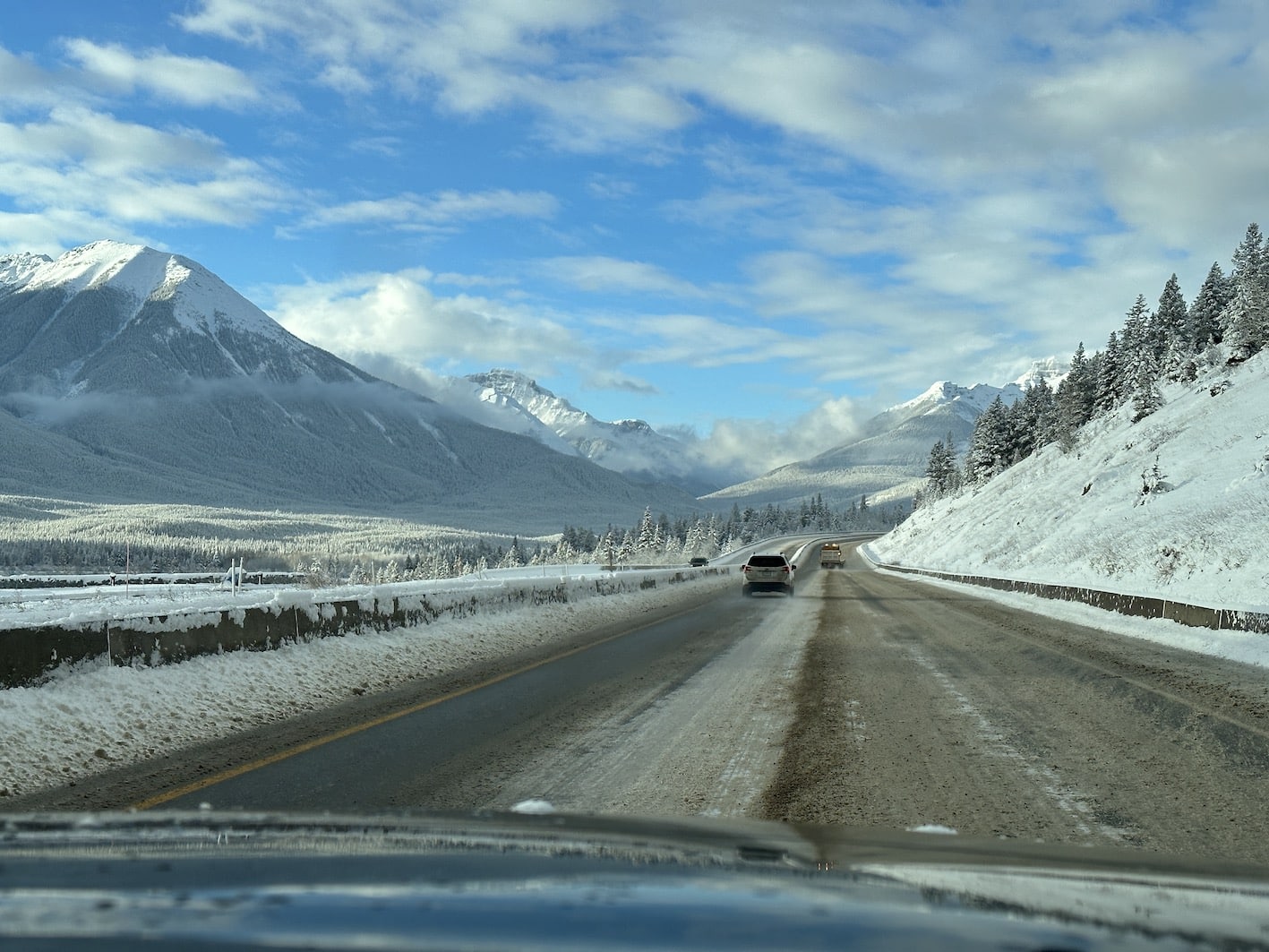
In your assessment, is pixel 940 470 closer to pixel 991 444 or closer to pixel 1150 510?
pixel 991 444

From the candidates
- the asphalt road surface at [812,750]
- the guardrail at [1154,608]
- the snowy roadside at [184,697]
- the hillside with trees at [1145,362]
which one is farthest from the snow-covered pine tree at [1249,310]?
the snowy roadside at [184,697]

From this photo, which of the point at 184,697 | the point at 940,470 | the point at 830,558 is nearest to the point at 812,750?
the point at 184,697

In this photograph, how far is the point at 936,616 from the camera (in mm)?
22391

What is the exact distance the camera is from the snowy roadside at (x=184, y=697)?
22.8ft

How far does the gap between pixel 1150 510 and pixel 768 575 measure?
670 inches

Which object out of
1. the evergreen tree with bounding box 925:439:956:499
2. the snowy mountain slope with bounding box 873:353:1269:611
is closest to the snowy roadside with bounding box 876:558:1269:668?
the snowy mountain slope with bounding box 873:353:1269:611

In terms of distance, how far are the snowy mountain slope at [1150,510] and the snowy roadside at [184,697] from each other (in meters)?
13.6

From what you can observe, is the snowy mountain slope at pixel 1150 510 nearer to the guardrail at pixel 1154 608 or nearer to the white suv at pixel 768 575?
the guardrail at pixel 1154 608

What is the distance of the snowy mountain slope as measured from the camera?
86.8 ft

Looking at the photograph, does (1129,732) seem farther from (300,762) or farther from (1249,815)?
(300,762)

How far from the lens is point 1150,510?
39.4m

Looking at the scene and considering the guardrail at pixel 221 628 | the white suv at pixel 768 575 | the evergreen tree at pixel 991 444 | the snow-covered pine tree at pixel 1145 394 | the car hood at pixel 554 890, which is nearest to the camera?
the car hood at pixel 554 890

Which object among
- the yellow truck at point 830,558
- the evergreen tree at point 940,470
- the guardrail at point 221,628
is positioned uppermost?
the evergreen tree at point 940,470

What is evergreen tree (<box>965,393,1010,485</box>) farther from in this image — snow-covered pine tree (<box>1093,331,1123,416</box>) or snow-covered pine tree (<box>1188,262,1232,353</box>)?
snow-covered pine tree (<box>1188,262,1232,353</box>)
